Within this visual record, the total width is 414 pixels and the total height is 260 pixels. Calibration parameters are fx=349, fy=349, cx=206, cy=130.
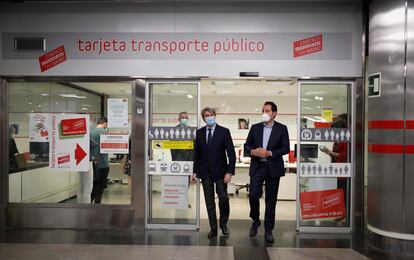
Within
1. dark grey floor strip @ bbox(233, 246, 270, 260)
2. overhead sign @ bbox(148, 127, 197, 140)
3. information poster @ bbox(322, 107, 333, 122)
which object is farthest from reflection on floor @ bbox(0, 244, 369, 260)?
information poster @ bbox(322, 107, 333, 122)

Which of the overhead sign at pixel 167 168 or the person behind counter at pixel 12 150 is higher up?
the person behind counter at pixel 12 150

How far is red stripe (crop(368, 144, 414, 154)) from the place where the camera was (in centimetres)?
399

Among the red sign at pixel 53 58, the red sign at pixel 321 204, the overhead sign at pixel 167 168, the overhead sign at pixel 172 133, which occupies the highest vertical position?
the red sign at pixel 53 58

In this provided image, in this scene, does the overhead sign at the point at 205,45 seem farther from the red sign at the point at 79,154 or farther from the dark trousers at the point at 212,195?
the dark trousers at the point at 212,195

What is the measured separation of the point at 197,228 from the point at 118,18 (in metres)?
3.18

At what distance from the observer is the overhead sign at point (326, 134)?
4883mm

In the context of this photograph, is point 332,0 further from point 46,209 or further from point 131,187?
point 46,209

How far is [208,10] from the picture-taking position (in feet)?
16.1

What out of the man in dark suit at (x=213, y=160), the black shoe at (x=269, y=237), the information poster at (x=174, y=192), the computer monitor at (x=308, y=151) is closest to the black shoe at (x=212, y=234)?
the man in dark suit at (x=213, y=160)

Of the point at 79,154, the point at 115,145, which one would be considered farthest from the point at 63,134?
the point at 115,145

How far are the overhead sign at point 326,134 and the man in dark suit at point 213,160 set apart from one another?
1.12 metres

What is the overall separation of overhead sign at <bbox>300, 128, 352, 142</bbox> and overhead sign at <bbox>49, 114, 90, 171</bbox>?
313cm

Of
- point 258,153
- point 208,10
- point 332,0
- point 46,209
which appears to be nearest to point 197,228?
point 258,153

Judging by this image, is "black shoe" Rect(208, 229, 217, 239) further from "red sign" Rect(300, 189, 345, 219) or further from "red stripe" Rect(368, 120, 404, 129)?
"red stripe" Rect(368, 120, 404, 129)
